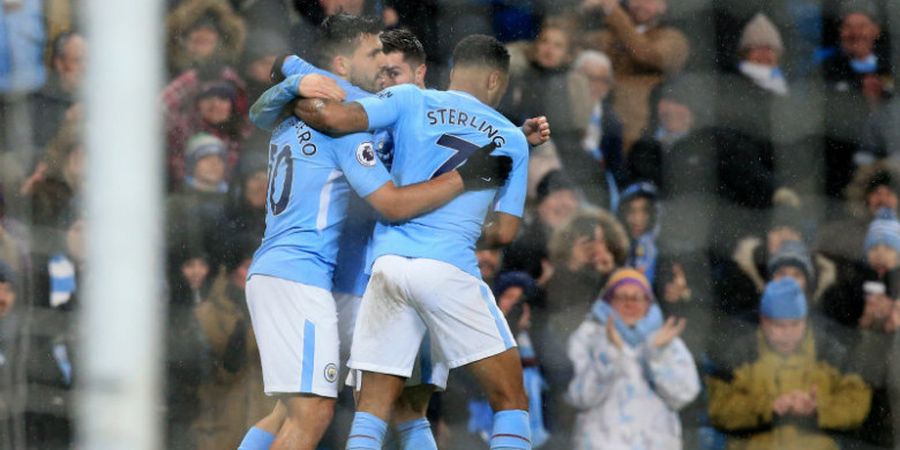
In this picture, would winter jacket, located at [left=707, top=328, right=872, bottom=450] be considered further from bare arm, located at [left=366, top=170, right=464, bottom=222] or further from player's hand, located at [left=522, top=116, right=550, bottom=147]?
bare arm, located at [left=366, top=170, right=464, bottom=222]

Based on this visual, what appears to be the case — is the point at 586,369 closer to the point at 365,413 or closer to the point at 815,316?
the point at 815,316

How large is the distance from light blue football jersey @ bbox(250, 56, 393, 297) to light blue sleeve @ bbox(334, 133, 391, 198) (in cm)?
9

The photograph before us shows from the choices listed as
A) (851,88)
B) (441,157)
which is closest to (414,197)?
(441,157)

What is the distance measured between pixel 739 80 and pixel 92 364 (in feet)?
9.86

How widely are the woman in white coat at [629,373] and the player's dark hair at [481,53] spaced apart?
1033 mm

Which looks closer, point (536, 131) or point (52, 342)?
point (536, 131)

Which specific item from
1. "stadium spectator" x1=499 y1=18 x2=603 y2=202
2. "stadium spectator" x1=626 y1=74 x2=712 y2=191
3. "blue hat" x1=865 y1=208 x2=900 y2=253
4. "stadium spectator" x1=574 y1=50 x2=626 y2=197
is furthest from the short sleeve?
"blue hat" x1=865 y1=208 x2=900 y2=253

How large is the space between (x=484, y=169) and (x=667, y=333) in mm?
1173

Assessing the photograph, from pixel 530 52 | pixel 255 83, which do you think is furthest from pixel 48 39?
Answer: pixel 530 52

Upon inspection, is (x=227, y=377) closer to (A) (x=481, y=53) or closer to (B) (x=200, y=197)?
(B) (x=200, y=197)

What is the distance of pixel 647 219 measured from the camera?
4.32 m

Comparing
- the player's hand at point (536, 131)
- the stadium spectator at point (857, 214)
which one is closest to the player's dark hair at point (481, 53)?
the player's hand at point (536, 131)

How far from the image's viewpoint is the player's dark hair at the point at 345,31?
346cm

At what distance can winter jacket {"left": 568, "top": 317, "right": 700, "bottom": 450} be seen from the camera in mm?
4023
